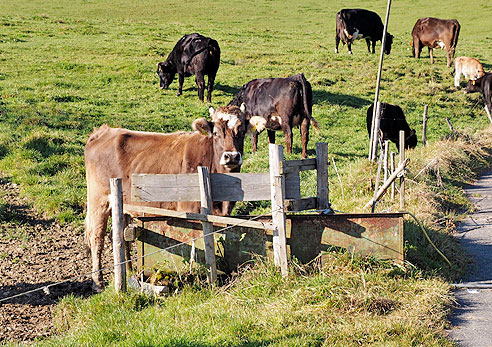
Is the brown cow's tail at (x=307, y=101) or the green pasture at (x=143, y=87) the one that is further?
the brown cow's tail at (x=307, y=101)

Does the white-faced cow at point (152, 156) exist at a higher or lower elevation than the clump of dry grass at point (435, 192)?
higher

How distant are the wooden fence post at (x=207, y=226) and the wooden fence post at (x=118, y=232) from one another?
91cm

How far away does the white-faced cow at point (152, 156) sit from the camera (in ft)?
26.2

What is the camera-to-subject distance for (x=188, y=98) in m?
19.9

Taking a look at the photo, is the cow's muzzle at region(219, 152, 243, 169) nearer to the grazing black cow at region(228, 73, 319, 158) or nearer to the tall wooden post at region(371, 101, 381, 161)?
the tall wooden post at region(371, 101, 381, 161)

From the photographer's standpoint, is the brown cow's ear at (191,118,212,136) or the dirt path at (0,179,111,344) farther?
the brown cow's ear at (191,118,212,136)

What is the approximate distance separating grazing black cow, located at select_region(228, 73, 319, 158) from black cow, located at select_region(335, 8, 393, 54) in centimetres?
1466

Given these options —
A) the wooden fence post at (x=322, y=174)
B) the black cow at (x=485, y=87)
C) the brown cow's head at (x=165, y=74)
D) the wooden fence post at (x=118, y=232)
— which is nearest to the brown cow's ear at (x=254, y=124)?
the wooden fence post at (x=322, y=174)

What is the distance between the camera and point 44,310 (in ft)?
24.6

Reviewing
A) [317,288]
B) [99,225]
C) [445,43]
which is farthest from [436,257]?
[445,43]

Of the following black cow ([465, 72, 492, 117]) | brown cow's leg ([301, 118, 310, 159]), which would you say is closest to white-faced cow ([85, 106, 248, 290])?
brown cow's leg ([301, 118, 310, 159])

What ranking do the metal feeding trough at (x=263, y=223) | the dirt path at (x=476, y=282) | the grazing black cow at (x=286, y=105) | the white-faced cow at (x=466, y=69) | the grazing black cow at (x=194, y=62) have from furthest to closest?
1. the white-faced cow at (x=466, y=69)
2. the grazing black cow at (x=194, y=62)
3. the grazing black cow at (x=286, y=105)
4. the metal feeding trough at (x=263, y=223)
5. the dirt path at (x=476, y=282)

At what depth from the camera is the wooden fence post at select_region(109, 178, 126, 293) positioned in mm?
6820

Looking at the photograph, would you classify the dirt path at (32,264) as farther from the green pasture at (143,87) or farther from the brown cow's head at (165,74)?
the brown cow's head at (165,74)
